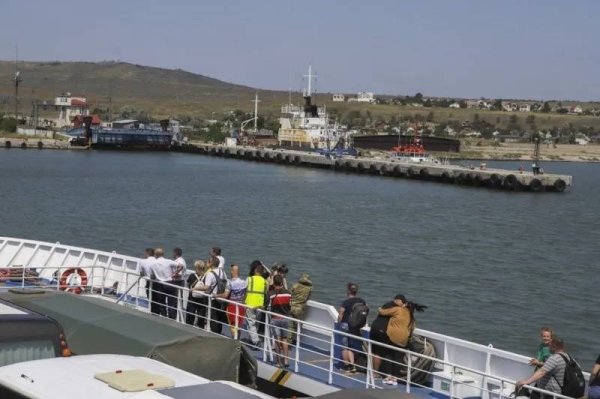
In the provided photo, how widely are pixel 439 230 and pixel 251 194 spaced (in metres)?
24.5

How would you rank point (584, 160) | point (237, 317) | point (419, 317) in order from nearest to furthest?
point (237, 317) < point (419, 317) < point (584, 160)

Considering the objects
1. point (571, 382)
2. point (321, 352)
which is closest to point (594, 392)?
point (571, 382)

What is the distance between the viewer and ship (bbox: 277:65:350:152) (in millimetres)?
125125

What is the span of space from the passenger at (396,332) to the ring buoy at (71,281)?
20.5ft

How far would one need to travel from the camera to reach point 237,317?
46.4ft

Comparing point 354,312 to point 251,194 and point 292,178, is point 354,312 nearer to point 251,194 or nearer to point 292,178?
point 251,194

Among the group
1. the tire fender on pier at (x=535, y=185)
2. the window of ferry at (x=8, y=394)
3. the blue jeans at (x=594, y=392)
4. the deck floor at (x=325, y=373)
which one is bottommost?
the tire fender on pier at (x=535, y=185)

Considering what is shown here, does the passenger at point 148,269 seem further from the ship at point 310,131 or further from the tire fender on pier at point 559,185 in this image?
the ship at point 310,131

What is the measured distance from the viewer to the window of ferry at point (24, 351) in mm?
9719

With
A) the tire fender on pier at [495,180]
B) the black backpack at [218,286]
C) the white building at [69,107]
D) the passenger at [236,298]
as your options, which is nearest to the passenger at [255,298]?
the passenger at [236,298]

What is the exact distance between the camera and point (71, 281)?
1800 cm

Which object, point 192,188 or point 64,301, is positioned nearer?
point 64,301

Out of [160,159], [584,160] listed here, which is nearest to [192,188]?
[160,159]

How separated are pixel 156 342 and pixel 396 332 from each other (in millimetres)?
3420
